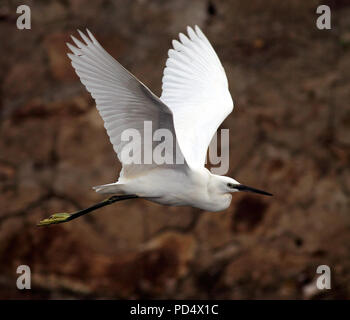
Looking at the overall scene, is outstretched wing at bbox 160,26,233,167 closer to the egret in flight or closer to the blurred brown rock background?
the egret in flight

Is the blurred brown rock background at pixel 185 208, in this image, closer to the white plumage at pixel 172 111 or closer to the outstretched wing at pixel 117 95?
the white plumage at pixel 172 111

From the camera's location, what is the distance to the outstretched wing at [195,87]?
340cm

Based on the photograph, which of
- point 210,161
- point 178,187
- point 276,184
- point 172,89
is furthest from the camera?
point 276,184

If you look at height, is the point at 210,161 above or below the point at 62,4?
below

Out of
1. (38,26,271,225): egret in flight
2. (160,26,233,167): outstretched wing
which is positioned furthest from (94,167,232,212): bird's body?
(160,26,233,167): outstretched wing

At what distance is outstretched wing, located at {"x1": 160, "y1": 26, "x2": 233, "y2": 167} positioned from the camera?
3.40 meters

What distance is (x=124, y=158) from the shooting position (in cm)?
296

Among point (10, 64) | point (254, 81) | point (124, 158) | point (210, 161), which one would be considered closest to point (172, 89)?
point (124, 158)

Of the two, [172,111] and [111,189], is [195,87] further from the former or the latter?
[111,189]

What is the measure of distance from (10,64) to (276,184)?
6.63 feet

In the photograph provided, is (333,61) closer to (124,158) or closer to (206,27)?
(206,27)

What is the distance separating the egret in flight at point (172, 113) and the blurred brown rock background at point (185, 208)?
4.16 feet

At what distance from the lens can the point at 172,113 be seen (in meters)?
2.61

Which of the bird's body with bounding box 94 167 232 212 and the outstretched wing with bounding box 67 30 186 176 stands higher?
the outstretched wing with bounding box 67 30 186 176
